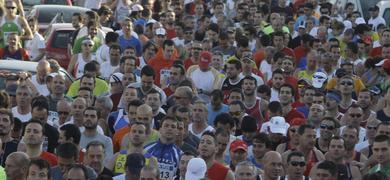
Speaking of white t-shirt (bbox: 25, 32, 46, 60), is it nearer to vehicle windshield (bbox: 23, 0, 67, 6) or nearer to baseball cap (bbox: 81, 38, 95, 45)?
baseball cap (bbox: 81, 38, 95, 45)

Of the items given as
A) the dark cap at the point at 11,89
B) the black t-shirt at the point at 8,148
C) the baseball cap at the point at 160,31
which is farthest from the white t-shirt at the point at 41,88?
the baseball cap at the point at 160,31

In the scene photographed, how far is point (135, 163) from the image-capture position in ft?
52.6

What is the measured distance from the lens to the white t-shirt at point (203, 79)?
22.0m

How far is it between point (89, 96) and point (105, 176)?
3.81 m

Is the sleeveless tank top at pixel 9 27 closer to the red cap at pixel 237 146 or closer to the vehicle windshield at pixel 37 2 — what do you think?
the vehicle windshield at pixel 37 2

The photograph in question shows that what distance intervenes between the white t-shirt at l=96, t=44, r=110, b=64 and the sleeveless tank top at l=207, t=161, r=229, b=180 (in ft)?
23.3

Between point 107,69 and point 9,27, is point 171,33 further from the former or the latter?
point 107,69

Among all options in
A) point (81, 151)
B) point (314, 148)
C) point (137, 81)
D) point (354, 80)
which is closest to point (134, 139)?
point (81, 151)

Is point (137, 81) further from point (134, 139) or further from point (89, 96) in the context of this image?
point (134, 139)

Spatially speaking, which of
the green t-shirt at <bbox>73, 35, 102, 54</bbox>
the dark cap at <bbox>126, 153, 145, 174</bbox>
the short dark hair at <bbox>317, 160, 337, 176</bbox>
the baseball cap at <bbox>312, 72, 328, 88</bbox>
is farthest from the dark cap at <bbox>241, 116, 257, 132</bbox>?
the green t-shirt at <bbox>73, 35, 102, 54</bbox>

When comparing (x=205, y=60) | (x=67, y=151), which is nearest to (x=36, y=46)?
(x=205, y=60)

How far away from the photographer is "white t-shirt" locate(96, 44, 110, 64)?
77.7ft

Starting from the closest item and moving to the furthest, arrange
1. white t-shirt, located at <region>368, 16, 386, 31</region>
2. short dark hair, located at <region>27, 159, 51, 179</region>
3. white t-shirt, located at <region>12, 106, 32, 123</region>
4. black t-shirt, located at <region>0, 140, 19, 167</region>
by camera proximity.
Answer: short dark hair, located at <region>27, 159, 51, 179</region>
black t-shirt, located at <region>0, 140, 19, 167</region>
white t-shirt, located at <region>12, 106, 32, 123</region>
white t-shirt, located at <region>368, 16, 386, 31</region>

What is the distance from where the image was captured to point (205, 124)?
18734mm
